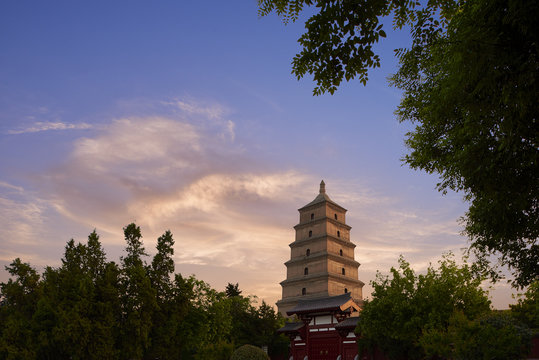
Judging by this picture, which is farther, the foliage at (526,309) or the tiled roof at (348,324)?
the tiled roof at (348,324)

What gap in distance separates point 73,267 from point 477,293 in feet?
81.7

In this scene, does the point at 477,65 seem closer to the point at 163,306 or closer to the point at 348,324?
the point at 163,306

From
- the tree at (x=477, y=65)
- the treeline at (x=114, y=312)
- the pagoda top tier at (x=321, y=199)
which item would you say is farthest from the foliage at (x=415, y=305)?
the pagoda top tier at (x=321, y=199)

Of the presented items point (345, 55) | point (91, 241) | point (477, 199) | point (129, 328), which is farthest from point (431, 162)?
point (91, 241)

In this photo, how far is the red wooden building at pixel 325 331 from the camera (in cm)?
3353

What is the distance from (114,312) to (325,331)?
54.1 ft

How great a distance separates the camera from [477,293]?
26312 mm

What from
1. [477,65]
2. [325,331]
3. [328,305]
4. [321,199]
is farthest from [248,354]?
[321,199]

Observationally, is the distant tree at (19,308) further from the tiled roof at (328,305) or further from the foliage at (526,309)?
the foliage at (526,309)

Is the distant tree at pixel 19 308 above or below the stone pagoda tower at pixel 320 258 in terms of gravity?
below

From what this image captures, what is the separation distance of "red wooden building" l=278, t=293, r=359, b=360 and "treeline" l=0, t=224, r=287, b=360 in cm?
696

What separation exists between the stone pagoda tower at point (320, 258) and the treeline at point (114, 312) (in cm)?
2024

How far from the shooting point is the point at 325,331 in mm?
35344

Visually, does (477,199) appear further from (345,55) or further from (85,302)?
(85,302)
